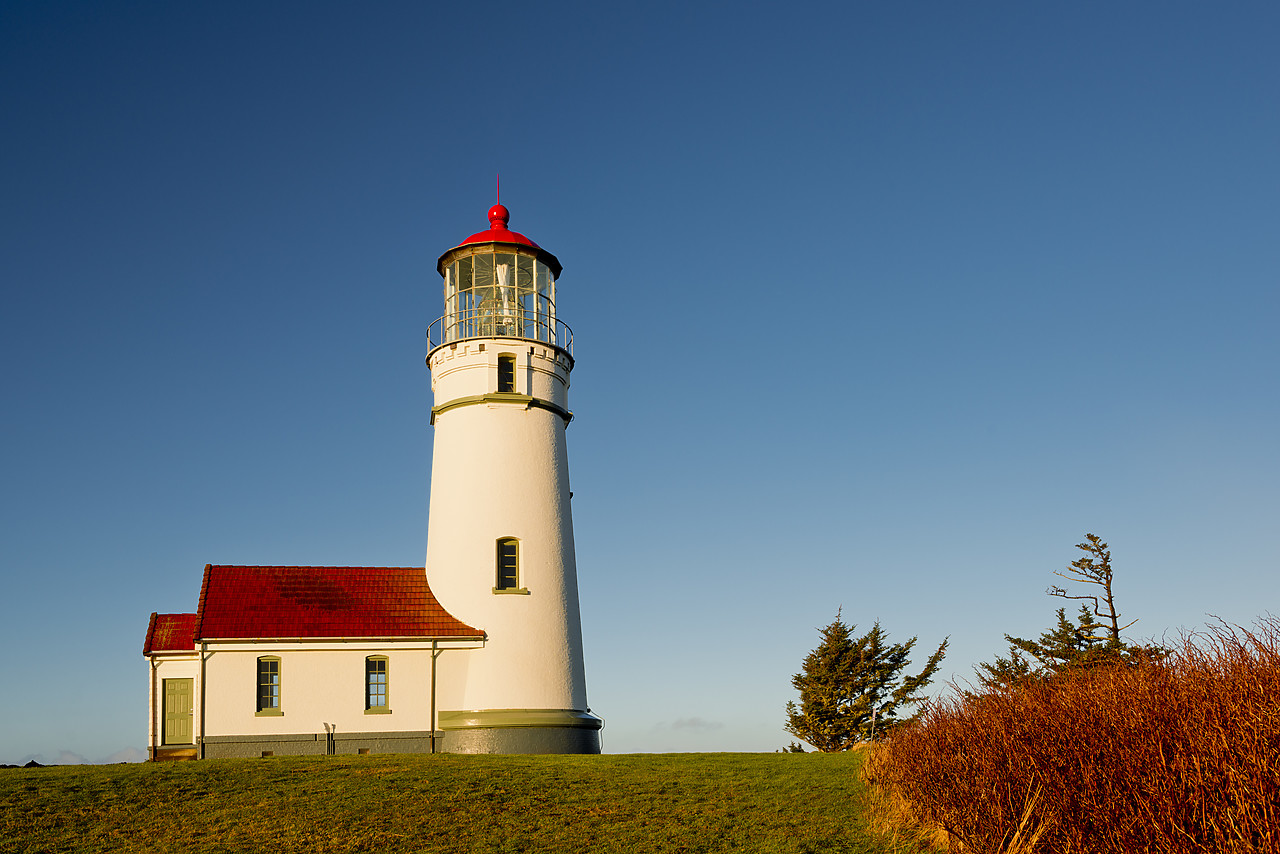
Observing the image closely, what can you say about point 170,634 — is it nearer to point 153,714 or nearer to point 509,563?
point 153,714

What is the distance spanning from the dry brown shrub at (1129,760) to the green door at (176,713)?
20788 millimetres

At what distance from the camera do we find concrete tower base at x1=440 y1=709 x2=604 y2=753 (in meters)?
26.3

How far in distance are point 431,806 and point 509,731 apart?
31.2 ft

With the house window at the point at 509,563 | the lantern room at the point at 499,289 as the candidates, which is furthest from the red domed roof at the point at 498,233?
the house window at the point at 509,563

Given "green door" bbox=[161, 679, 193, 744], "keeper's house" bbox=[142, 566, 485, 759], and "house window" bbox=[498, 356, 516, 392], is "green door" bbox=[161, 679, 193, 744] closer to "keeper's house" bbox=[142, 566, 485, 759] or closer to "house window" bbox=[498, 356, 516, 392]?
"keeper's house" bbox=[142, 566, 485, 759]

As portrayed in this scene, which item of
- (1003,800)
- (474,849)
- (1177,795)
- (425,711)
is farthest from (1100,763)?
(425,711)

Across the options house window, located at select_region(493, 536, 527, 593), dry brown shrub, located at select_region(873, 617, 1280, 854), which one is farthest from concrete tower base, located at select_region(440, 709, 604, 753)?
dry brown shrub, located at select_region(873, 617, 1280, 854)

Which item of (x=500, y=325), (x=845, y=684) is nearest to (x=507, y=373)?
(x=500, y=325)

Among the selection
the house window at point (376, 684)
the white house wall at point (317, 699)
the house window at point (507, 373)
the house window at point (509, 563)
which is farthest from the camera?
the house window at point (507, 373)

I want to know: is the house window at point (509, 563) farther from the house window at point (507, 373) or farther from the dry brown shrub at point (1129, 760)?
the dry brown shrub at point (1129, 760)

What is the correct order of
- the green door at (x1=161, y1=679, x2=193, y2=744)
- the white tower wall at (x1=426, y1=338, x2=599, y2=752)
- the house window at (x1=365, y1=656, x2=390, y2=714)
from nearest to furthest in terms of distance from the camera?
the house window at (x1=365, y1=656, x2=390, y2=714) < the white tower wall at (x1=426, y1=338, x2=599, y2=752) < the green door at (x1=161, y1=679, x2=193, y2=744)

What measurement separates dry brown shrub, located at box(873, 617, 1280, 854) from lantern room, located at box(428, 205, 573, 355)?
62.5 ft

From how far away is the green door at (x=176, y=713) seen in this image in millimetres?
27141

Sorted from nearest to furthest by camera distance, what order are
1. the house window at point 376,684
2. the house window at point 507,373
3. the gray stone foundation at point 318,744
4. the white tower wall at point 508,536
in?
the gray stone foundation at point 318,744
the house window at point 376,684
the white tower wall at point 508,536
the house window at point 507,373
